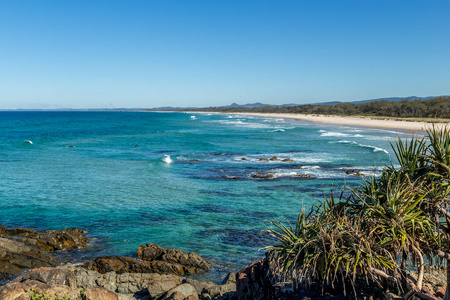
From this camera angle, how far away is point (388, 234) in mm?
7039

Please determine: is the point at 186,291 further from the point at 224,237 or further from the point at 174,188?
the point at 174,188

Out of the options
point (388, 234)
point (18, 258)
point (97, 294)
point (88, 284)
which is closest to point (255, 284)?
point (388, 234)

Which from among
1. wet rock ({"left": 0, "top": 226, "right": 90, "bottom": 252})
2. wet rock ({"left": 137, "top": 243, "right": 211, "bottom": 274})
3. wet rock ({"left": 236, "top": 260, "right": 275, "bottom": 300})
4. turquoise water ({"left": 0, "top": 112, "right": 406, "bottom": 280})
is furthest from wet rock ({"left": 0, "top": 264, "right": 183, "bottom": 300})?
wet rock ({"left": 0, "top": 226, "right": 90, "bottom": 252})

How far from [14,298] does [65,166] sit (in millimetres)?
32092

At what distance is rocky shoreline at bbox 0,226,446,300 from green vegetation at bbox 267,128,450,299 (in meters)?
0.70

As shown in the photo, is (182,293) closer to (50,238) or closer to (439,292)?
(439,292)

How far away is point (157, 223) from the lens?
2030 cm

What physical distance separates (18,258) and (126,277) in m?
5.70

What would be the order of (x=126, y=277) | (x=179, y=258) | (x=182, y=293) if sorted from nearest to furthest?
1. (x=182, y=293)
2. (x=126, y=277)
3. (x=179, y=258)

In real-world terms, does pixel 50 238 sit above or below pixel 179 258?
above

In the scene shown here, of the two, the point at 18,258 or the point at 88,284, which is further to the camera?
the point at 18,258

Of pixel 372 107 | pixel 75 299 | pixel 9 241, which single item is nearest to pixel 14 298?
pixel 75 299

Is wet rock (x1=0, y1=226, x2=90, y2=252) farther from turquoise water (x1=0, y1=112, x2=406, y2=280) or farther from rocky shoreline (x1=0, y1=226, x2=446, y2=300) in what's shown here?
turquoise water (x1=0, y1=112, x2=406, y2=280)

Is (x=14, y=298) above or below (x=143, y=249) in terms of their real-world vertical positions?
above
